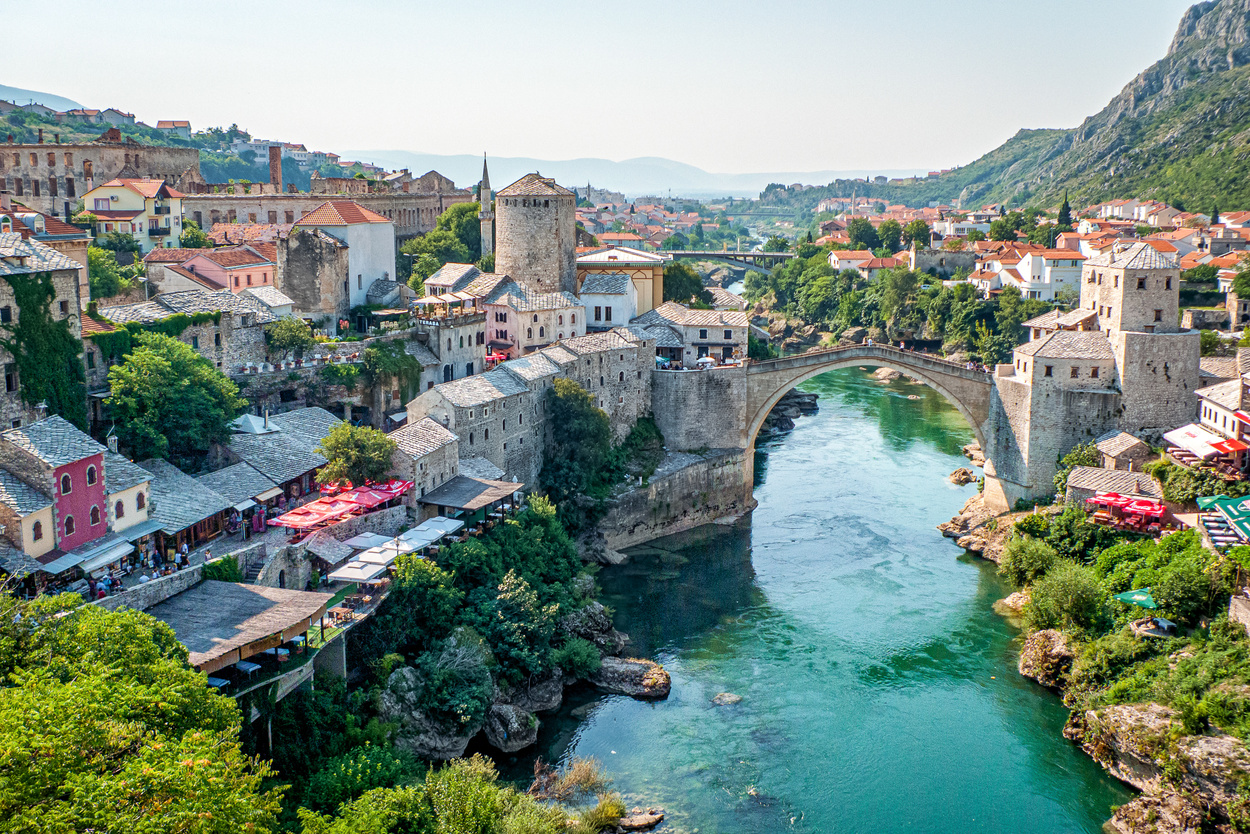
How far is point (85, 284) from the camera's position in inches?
1218

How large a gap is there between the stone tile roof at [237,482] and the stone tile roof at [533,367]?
9.86m

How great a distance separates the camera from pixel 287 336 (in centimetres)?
3416

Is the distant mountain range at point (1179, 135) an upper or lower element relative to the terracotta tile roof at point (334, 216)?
upper

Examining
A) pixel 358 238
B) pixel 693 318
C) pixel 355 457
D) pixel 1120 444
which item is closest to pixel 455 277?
pixel 358 238

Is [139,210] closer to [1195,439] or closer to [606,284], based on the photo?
[606,284]

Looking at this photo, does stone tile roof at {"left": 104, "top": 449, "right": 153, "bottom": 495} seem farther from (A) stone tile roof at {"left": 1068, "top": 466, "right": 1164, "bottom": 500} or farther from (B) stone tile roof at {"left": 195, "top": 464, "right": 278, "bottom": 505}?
(A) stone tile roof at {"left": 1068, "top": 466, "right": 1164, "bottom": 500}

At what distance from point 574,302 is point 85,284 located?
18012 mm

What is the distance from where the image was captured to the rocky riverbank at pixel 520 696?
23281mm

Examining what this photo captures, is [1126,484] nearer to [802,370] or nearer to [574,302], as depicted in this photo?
[802,370]

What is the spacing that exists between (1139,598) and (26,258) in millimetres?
27963

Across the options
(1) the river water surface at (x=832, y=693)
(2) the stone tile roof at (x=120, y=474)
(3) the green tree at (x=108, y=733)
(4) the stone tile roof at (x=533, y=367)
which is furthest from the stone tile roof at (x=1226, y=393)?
(2) the stone tile roof at (x=120, y=474)

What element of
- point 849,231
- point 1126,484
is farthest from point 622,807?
point 849,231

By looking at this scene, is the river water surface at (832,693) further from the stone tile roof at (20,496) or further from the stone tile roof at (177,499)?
the stone tile roof at (20,496)

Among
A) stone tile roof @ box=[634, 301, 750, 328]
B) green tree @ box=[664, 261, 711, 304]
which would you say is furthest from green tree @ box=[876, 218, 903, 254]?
stone tile roof @ box=[634, 301, 750, 328]
